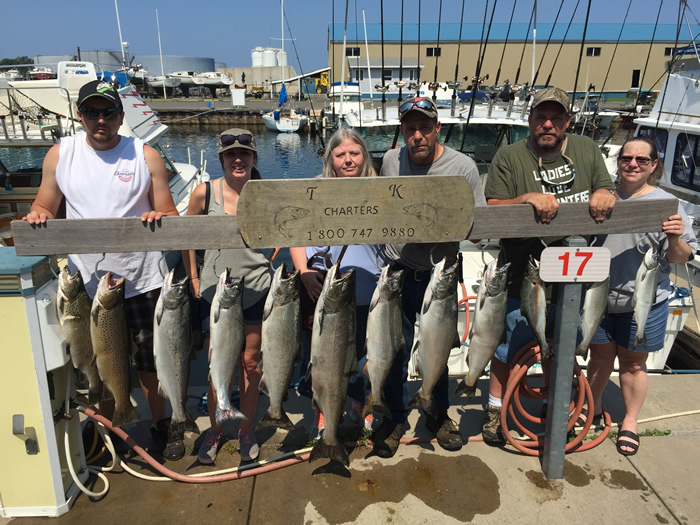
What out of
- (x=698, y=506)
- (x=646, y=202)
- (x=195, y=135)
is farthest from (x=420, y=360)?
(x=195, y=135)

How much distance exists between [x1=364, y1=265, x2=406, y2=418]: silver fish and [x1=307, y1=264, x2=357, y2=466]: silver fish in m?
0.11

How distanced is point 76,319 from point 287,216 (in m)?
1.33

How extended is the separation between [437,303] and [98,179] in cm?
213

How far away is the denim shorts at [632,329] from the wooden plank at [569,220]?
815 millimetres

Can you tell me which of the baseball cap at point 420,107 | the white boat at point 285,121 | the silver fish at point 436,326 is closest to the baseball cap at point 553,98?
the baseball cap at point 420,107

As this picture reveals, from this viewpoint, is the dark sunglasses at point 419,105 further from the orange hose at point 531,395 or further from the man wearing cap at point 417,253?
the orange hose at point 531,395

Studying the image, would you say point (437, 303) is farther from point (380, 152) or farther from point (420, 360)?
point (380, 152)

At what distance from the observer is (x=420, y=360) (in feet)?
9.93

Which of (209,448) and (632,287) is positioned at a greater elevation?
(632,287)

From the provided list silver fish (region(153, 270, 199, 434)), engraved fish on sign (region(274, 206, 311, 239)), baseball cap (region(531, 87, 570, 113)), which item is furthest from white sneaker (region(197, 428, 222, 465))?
baseball cap (region(531, 87, 570, 113))

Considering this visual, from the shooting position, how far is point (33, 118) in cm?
1175

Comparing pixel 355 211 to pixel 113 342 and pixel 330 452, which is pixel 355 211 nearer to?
pixel 330 452

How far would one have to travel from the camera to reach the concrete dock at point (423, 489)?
2920mm

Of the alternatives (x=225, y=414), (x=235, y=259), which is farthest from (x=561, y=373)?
(x=235, y=259)
